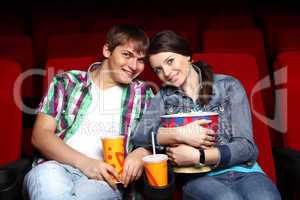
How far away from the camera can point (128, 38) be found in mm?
968

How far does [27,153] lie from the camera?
1112 mm

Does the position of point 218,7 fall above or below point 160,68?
above

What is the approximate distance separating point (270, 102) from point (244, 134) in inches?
17.3

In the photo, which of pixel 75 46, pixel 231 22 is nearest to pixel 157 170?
pixel 75 46

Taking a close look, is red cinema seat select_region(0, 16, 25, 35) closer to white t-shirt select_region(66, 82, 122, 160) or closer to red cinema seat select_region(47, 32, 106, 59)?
red cinema seat select_region(47, 32, 106, 59)

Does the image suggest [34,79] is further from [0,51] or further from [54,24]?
[54,24]

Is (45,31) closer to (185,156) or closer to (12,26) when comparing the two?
(12,26)

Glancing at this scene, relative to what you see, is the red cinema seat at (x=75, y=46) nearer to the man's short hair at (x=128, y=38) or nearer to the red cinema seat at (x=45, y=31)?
the red cinema seat at (x=45, y=31)

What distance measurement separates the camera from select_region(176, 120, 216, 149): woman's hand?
75cm

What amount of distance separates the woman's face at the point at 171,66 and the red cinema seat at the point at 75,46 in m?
0.54

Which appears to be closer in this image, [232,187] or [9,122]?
[232,187]

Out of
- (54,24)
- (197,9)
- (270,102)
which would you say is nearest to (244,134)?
(270,102)

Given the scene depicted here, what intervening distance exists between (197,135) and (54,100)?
402 millimetres

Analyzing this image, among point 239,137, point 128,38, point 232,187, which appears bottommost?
point 232,187
